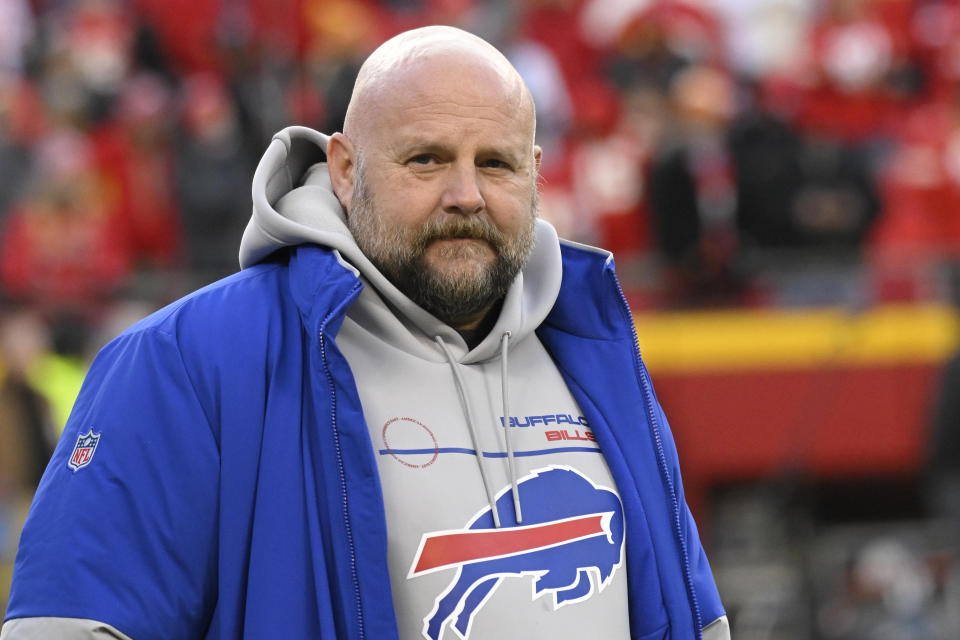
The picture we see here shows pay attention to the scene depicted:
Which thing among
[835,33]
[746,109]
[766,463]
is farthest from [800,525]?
[835,33]

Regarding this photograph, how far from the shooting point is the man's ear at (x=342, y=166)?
8.84 feet

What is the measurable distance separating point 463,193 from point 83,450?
74 cm

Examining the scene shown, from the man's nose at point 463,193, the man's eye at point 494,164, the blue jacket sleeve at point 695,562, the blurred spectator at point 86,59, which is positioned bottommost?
the blue jacket sleeve at point 695,562

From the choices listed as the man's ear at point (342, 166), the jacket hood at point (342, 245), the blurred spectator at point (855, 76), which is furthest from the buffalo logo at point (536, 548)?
the blurred spectator at point (855, 76)

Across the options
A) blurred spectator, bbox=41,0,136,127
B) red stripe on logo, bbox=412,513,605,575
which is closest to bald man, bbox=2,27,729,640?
red stripe on logo, bbox=412,513,605,575

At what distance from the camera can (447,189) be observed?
100 inches

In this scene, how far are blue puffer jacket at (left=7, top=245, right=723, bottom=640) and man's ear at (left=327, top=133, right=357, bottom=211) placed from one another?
260 mm

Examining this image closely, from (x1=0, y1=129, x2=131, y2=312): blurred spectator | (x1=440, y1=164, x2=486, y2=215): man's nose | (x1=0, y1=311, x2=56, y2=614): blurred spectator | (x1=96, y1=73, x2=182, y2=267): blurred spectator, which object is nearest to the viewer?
(x1=440, y1=164, x2=486, y2=215): man's nose

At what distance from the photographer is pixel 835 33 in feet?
33.9

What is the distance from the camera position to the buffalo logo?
240cm

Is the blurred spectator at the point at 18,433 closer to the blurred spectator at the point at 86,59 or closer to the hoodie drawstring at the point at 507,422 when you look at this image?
the blurred spectator at the point at 86,59

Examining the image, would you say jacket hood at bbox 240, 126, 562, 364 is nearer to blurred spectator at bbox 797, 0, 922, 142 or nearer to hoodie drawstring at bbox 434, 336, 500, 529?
hoodie drawstring at bbox 434, 336, 500, 529

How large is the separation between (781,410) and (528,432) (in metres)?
5.88

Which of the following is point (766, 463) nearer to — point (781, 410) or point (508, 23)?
point (781, 410)
